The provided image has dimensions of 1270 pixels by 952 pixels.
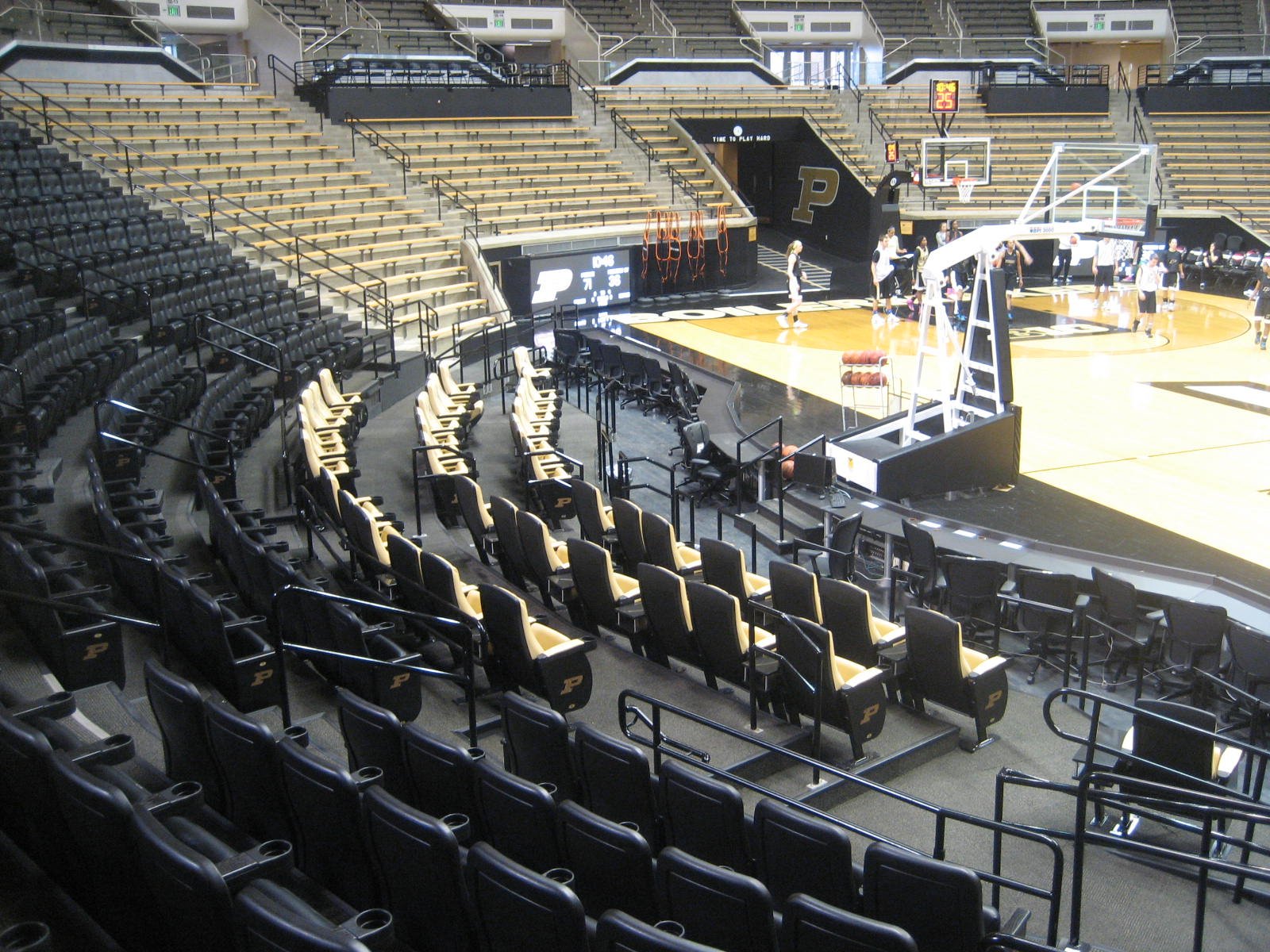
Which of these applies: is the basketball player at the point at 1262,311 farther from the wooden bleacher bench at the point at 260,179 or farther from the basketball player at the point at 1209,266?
the wooden bleacher bench at the point at 260,179

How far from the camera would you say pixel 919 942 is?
3.97m

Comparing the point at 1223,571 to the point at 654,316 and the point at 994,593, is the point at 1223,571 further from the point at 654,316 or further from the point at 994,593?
the point at 654,316

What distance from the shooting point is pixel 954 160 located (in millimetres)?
25969

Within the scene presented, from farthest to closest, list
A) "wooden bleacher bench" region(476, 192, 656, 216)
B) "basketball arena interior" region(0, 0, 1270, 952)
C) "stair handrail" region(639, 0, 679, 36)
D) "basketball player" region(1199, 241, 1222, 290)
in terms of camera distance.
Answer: "stair handrail" region(639, 0, 679, 36) < "basketball player" region(1199, 241, 1222, 290) < "wooden bleacher bench" region(476, 192, 656, 216) < "basketball arena interior" region(0, 0, 1270, 952)

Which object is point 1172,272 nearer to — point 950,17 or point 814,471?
point 814,471

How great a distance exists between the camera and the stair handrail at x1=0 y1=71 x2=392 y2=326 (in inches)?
658

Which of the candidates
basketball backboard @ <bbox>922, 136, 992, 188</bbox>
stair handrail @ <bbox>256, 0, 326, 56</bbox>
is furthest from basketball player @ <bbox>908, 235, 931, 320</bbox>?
stair handrail @ <bbox>256, 0, 326, 56</bbox>

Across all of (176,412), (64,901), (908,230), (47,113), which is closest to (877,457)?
(176,412)

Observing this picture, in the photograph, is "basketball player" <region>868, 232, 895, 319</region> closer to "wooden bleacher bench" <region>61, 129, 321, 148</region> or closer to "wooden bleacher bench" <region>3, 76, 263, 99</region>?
"wooden bleacher bench" <region>61, 129, 321, 148</region>

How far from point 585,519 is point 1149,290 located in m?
13.9

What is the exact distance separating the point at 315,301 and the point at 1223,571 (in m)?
11.7

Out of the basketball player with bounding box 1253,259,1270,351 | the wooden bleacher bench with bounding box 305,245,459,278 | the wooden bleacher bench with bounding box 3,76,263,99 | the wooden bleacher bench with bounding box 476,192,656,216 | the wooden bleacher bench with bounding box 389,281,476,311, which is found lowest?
the basketball player with bounding box 1253,259,1270,351

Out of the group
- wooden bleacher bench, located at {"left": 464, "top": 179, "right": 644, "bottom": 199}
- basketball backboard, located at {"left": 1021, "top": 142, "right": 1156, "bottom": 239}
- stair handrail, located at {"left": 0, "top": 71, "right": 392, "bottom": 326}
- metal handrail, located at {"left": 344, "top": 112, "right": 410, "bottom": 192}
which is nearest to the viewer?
basketball backboard, located at {"left": 1021, "top": 142, "right": 1156, "bottom": 239}

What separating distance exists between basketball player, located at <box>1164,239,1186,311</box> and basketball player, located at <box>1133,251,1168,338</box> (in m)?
1.14
